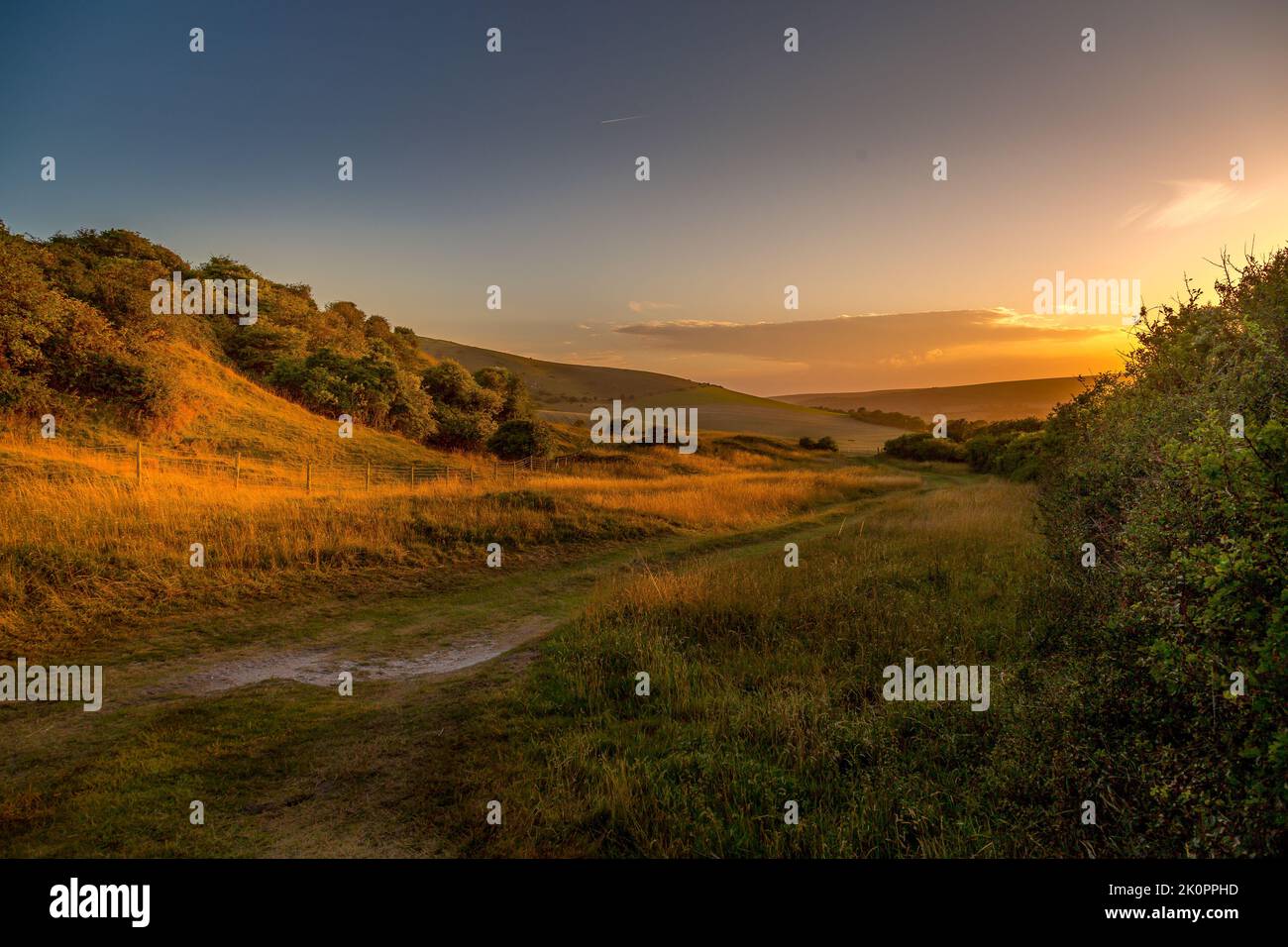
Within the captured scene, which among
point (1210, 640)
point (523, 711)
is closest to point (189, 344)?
point (523, 711)

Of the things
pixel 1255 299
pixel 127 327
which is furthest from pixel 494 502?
pixel 127 327

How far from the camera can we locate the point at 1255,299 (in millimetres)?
7973

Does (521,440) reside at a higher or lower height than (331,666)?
higher

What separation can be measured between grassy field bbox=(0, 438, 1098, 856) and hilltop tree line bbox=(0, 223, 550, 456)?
19.6 m

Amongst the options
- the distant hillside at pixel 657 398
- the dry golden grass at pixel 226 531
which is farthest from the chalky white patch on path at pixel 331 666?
the distant hillside at pixel 657 398

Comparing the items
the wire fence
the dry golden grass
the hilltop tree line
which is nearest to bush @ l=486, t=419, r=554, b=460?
the hilltop tree line

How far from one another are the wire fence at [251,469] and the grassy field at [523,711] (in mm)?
7372

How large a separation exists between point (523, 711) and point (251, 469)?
1023 inches

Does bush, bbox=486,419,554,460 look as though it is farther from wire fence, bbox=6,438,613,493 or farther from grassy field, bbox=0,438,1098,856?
grassy field, bbox=0,438,1098,856

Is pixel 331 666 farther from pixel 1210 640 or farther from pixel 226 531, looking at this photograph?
pixel 1210 640

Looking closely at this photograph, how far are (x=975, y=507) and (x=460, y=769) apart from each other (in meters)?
21.9

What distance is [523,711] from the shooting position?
21.4ft

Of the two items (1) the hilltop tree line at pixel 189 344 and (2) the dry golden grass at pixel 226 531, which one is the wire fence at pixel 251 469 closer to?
(2) the dry golden grass at pixel 226 531
